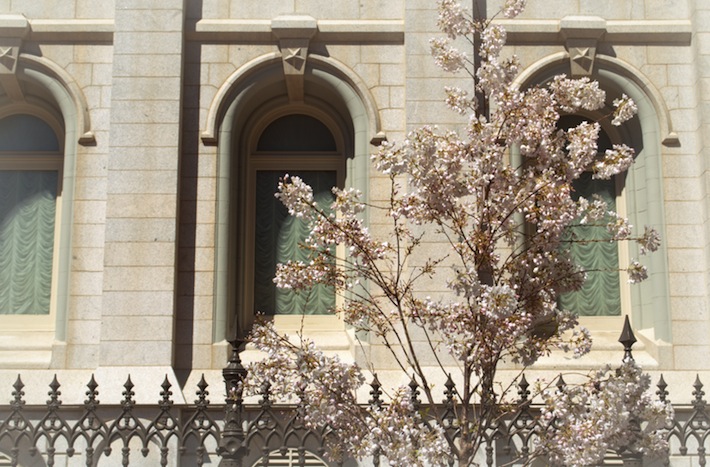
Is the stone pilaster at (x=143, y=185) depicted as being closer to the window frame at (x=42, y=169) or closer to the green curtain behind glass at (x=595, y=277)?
the window frame at (x=42, y=169)

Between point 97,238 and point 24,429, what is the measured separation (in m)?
3.87

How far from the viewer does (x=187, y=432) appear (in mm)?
16750

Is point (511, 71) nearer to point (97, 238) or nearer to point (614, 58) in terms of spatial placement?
point (614, 58)

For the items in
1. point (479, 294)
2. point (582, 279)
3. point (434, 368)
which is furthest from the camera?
point (434, 368)

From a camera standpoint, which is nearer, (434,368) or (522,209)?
(522,209)

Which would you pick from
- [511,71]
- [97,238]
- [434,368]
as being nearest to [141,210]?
[97,238]

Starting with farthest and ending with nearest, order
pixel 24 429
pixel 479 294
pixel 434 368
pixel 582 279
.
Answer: pixel 434 368, pixel 24 429, pixel 582 279, pixel 479 294

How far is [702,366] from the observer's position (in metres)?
19.0

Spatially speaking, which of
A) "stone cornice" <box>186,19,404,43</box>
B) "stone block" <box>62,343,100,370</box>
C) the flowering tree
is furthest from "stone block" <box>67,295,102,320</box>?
the flowering tree

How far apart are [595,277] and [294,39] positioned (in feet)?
22.0

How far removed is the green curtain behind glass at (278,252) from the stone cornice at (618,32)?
4291mm

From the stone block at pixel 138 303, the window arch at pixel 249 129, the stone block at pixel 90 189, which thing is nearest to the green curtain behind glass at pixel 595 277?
the window arch at pixel 249 129

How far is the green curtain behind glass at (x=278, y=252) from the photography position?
2030 centimetres

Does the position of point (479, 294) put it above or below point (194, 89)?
below
